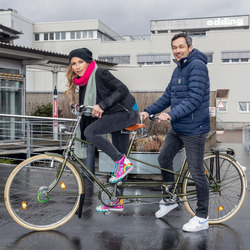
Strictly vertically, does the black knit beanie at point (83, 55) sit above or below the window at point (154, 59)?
below

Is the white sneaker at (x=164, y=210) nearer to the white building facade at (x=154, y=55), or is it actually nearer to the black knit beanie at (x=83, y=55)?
the black knit beanie at (x=83, y=55)

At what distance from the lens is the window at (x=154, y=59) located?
38.2 meters

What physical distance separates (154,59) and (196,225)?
117 ft

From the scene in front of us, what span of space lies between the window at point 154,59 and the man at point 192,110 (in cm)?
3525

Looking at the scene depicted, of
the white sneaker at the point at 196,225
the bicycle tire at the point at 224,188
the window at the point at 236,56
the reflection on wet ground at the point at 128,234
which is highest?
the window at the point at 236,56

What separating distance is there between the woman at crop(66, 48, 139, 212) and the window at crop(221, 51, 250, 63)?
35.3 meters

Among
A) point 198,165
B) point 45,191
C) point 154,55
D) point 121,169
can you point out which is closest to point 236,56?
point 154,55

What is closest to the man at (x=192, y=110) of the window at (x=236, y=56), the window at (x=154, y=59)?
the window at (x=236, y=56)

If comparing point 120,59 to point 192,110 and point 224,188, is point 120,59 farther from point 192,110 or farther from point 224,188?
point 192,110

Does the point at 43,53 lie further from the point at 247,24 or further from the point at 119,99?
the point at 247,24

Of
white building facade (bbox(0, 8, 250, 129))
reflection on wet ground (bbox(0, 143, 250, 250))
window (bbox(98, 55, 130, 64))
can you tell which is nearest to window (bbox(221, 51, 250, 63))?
white building facade (bbox(0, 8, 250, 129))

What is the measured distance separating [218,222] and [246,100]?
34264 mm

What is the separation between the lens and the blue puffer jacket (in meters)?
3.37

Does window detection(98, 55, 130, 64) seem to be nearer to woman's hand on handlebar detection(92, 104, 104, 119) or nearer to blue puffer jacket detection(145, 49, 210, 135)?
blue puffer jacket detection(145, 49, 210, 135)
